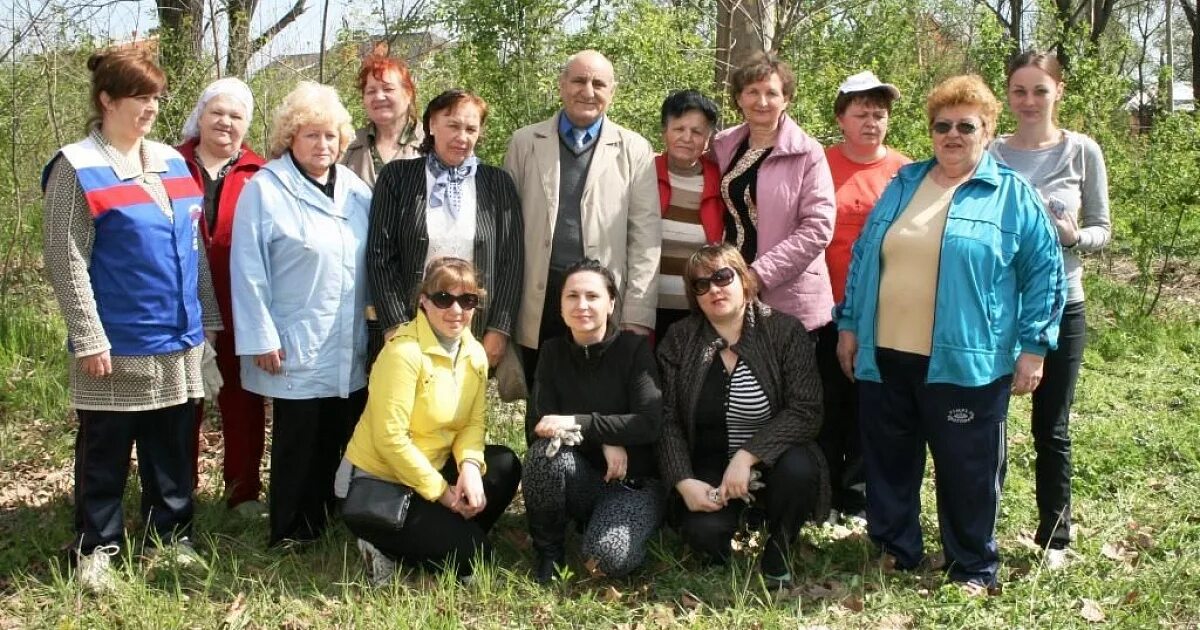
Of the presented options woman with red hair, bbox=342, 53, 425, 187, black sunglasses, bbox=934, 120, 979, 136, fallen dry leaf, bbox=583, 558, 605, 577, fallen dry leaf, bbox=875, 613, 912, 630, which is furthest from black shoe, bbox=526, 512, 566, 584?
black sunglasses, bbox=934, 120, 979, 136

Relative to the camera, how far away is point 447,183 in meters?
4.27

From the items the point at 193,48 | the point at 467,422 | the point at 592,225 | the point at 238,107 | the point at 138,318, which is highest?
→ the point at 193,48

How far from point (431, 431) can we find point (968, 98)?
242cm

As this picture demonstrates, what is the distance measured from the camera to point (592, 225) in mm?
4344

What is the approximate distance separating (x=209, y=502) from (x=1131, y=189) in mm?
7821

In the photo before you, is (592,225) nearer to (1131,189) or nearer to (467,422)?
(467,422)

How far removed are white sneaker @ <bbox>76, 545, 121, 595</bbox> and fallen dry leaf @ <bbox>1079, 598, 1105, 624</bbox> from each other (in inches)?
142

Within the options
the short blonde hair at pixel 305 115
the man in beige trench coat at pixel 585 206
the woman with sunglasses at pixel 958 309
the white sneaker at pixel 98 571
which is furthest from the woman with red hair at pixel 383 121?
the woman with sunglasses at pixel 958 309

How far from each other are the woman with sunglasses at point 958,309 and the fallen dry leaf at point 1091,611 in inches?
12.7

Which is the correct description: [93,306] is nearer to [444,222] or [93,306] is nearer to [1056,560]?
[444,222]

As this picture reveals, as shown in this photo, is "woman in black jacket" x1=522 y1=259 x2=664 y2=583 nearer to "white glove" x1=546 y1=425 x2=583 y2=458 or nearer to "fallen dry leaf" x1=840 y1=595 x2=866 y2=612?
"white glove" x1=546 y1=425 x2=583 y2=458

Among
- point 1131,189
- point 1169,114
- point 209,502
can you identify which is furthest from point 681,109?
point 1169,114

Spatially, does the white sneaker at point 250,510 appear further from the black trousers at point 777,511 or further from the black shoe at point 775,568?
the black shoe at point 775,568

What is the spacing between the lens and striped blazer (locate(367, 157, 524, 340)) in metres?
4.23
